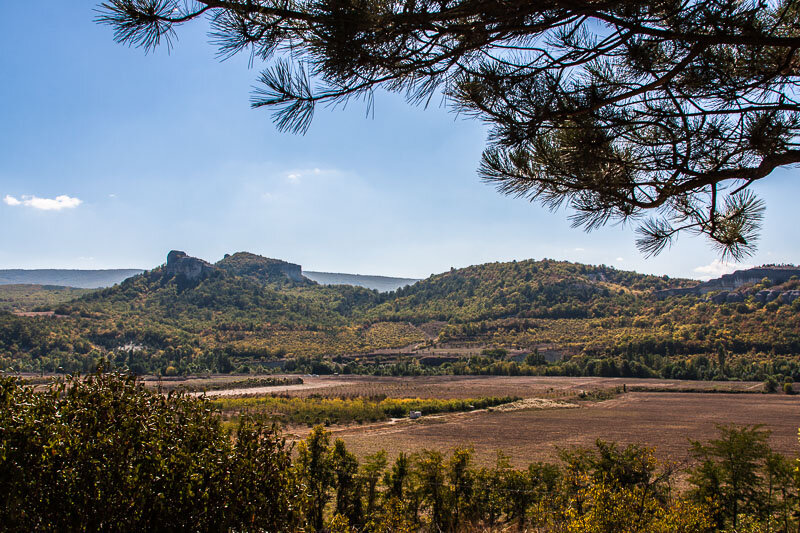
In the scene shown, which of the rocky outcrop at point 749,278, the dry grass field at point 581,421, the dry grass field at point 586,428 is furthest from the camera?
the rocky outcrop at point 749,278

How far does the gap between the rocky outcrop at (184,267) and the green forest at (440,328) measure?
4.55 ft

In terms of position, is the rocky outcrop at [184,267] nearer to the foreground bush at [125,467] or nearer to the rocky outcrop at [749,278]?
the rocky outcrop at [749,278]

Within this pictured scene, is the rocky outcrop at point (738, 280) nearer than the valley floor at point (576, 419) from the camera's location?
No

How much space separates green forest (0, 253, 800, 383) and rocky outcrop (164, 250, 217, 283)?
1.39m

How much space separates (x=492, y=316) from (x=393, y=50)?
130292 millimetres

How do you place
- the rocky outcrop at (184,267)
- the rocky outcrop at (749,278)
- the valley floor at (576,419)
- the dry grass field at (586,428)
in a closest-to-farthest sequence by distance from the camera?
the dry grass field at (586,428), the valley floor at (576,419), the rocky outcrop at (749,278), the rocky outcrop at (184,267)

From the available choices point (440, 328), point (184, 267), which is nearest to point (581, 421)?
point (440, 328)

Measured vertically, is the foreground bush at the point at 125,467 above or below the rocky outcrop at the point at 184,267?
below

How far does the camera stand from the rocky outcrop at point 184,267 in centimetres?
14512

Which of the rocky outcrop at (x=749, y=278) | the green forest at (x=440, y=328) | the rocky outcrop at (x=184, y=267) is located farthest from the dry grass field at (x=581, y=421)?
the rocky outcrop at (x=184, y=267)

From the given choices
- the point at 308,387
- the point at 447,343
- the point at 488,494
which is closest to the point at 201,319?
the point at 447,343

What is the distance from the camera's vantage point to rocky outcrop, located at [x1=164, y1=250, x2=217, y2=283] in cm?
14512

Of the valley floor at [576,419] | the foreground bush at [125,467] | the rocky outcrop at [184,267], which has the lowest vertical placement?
the valley floor at [576,419]

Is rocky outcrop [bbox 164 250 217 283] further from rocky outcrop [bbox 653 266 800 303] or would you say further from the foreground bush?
the foreground bush
